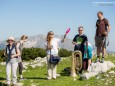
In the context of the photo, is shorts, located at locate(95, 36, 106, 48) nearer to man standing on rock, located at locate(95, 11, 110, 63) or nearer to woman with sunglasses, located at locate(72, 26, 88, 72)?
man standing on rock, located at locate(95, 11, 110, 63)

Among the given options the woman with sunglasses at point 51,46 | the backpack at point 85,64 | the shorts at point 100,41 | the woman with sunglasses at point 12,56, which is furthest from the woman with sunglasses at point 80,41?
the woman with sunglasses at point 12,56

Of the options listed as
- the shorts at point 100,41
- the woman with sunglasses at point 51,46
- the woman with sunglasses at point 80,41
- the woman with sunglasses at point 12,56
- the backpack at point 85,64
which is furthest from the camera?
the backpack at point 85,64

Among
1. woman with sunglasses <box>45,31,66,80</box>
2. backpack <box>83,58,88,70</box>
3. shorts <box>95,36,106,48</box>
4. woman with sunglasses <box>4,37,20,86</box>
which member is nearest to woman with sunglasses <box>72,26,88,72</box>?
backpack <box>83,58,88,70</box>

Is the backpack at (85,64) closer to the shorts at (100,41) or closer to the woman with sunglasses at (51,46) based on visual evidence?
the shorts at (100,41)

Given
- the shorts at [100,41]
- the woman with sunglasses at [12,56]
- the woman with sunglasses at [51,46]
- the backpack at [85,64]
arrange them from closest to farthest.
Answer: the woman with sunglasses at [12,56] → the woman with sunglasses at [51,46] → the shorts at [100,41] → the backpack at [85,64]

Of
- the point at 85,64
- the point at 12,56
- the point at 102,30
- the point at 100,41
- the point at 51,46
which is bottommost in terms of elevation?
the point at 85,64

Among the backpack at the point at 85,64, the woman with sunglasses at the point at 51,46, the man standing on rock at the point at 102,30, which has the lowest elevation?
the backpack at the point at 85,64

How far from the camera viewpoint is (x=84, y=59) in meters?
20.7

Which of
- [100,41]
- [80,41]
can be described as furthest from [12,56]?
[100,41]

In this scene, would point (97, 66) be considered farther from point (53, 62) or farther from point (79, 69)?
point (53, 62)

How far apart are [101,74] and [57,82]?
277 centimetres

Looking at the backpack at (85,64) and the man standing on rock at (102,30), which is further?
the backpack at (85,64)

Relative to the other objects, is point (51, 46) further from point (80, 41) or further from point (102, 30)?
point (102, 30)

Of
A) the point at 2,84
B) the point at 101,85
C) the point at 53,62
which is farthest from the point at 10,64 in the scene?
the point at 101,85
